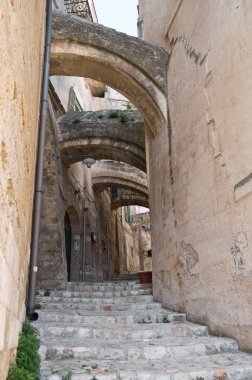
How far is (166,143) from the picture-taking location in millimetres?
5840

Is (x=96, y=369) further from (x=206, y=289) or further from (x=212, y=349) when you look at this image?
(x=206, y=289)

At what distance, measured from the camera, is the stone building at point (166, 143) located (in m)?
1.91

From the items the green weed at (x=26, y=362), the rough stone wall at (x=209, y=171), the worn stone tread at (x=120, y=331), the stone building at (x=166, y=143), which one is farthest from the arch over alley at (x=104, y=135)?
the green weed at (x=26, y=362)

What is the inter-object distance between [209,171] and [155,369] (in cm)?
232

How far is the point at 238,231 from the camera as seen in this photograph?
3.46 metres

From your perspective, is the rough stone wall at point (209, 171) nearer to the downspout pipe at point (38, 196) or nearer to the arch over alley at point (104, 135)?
the downspout pipe at point (38, 196)

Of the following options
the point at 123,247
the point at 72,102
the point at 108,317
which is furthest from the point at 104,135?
the point at 123,247

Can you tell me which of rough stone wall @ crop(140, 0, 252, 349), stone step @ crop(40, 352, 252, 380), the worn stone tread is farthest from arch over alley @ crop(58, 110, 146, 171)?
stone step @ crop(40, 352, 252, 380)

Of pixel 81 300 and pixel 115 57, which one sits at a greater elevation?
pixel 115 57

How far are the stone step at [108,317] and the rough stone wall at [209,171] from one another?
33 cm

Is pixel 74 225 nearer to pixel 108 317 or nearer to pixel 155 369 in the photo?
pixel 108 317

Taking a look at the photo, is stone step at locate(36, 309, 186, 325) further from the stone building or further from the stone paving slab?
the stone paving slab

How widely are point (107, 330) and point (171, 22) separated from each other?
501 centimetres

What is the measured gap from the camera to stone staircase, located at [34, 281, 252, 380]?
8.43 feet
